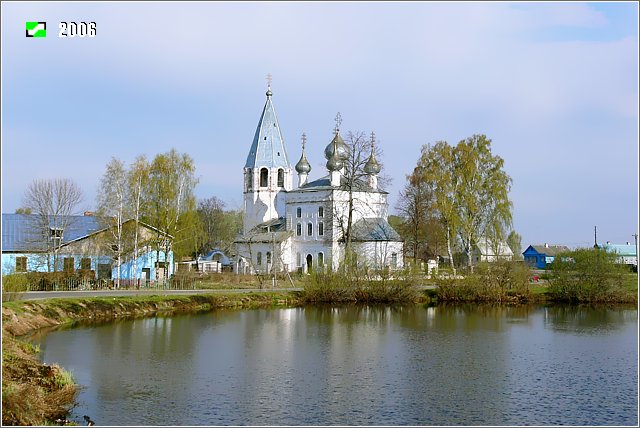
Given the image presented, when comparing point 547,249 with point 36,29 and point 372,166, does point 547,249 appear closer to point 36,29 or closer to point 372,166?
point 372,166

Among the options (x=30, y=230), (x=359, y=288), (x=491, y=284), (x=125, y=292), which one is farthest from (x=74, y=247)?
(x=491, y=284)

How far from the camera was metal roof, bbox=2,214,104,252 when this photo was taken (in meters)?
45.4

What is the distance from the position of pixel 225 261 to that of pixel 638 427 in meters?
56.4

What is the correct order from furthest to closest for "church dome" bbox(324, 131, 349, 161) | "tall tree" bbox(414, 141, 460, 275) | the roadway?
"church dome" bbox(324, 131, 349, 161) → "tall tree" bbox(414, 141, 460, 275) → the roadway

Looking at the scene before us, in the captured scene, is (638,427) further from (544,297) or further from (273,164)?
(273,164)

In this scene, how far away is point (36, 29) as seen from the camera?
59.0 feet

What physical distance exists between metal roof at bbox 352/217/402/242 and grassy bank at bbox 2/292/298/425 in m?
15.9

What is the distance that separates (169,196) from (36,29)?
98.0 ft

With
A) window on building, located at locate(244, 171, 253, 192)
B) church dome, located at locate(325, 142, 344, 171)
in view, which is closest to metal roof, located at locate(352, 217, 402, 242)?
church dome, located at locate(325, 142, 344, 171)

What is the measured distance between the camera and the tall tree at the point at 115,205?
44844 mm

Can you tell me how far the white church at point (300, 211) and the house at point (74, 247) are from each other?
934 centimetres

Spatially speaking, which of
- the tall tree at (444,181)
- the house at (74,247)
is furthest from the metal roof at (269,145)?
the house at (74,247)

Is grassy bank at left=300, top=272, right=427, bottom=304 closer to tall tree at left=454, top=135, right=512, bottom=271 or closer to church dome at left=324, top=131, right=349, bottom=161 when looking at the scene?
tall tree at left=454, top=135, right=512, bottom=271

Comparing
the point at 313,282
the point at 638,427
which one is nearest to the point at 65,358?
the point at 638,427
